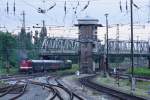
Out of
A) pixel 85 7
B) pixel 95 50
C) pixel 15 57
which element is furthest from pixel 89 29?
pixel 85 7

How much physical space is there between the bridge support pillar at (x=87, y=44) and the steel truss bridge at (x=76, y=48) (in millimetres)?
1579

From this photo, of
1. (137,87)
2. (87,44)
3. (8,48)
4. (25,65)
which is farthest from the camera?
(87,44)

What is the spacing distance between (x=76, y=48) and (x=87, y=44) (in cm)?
1485

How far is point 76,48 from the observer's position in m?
132

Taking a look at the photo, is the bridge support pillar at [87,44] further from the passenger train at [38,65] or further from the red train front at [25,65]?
the red train front at [25,65]

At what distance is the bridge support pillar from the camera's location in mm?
117125

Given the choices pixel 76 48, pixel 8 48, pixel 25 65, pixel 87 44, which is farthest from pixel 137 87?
pixel 76 48

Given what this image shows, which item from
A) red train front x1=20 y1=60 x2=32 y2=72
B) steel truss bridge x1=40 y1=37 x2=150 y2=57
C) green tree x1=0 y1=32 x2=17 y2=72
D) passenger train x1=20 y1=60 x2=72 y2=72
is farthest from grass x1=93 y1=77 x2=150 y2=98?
steel truss bridge x1=40 y1=37 x2=150 y2=57

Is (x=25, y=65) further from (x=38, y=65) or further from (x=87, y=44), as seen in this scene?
(x=87, y=44)

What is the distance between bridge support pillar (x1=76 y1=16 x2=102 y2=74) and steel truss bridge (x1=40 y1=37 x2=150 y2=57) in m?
1.58

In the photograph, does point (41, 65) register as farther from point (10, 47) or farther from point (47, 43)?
point (47, 43)

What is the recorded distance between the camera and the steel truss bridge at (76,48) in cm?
12225

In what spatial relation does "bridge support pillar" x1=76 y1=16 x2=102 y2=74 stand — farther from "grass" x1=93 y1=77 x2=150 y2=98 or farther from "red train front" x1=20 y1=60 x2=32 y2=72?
"grass" x1=93 y1=77 x2=150 y2=98

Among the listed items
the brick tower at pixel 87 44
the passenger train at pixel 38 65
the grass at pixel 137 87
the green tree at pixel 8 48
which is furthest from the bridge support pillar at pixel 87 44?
the grass at pixel 137 87
